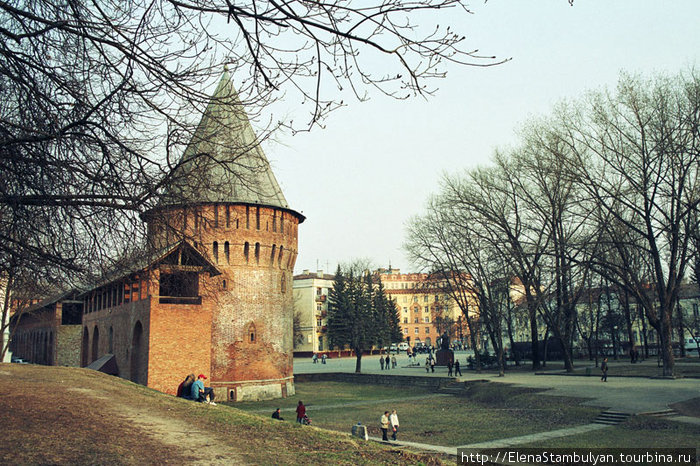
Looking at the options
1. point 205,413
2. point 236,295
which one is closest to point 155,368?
point 236,295

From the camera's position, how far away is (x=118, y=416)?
10078 mm

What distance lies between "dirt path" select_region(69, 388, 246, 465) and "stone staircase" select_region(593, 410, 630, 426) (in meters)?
14.3

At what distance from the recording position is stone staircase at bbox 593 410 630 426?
18.1 metres

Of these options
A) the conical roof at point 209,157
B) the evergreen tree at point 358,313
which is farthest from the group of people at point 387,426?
the evergreen tree at point 358,313

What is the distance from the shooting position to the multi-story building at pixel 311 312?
77.5 meters

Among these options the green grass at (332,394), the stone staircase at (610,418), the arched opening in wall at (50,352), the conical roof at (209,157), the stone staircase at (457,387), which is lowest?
the green grass at (332,394)

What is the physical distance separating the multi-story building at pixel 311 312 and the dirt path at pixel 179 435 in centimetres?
6596

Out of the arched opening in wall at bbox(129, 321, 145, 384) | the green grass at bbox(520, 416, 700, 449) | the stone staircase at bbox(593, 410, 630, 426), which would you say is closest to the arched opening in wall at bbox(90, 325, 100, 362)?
the arched opening in wall at bbox(129, 321, 145, 384)

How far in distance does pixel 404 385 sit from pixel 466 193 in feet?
A: 42.5

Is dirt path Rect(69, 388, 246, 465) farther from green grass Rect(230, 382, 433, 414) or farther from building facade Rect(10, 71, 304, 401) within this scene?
green grass Rect(230, 382, 433, 414)

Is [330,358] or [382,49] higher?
[382,49]

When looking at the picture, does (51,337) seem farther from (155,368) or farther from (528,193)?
(528,193)

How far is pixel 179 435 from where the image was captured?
29.2ft

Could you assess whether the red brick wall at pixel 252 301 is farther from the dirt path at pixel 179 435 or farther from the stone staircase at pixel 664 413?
the stone staircase at pixel 664 413
